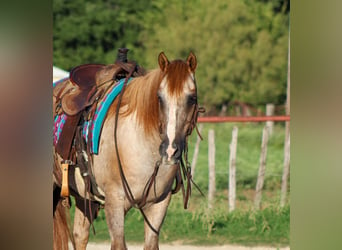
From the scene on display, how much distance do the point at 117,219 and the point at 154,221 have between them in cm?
18

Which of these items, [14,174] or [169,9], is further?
[169,9]

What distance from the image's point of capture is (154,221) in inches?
132

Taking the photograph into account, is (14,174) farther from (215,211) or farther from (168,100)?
(215,211)

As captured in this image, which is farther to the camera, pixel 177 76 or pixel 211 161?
pixel 211 161

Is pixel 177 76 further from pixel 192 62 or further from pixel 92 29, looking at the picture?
pixel 92 29

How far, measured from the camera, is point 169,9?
40.9 ft

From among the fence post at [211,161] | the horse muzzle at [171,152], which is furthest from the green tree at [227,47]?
the horse muzzle at [171,152]

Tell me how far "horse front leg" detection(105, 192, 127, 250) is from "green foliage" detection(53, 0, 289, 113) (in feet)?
27.0

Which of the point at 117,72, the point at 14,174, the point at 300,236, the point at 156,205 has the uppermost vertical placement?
the point at 117,72

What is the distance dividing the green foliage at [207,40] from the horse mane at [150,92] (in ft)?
26.6

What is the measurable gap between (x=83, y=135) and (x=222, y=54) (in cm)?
847

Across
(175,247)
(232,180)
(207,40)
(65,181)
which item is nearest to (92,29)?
(207,40)

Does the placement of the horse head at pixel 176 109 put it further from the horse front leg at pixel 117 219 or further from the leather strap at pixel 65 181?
the leather strap at pixel 65 181

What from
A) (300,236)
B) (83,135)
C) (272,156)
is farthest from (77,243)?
(272,156)
